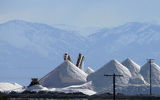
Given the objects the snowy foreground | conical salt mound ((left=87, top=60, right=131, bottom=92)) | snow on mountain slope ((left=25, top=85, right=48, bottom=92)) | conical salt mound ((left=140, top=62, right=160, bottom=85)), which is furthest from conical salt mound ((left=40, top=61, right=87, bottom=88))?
snow on mountain slope ((left=25, top=85, right=48, bottom=92))

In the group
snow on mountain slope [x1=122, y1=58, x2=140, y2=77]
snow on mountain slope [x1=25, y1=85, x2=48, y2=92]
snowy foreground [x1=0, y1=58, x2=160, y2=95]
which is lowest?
snow on mountain slope [x1=25, y1=85, x2=48, y2=92]

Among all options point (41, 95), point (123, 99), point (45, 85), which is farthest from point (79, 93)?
point (45, 85)

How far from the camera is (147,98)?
117 m

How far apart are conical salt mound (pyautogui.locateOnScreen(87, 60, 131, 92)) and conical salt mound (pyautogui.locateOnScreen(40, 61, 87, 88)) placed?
4508 millimetres

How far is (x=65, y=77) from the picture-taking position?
161625 mm

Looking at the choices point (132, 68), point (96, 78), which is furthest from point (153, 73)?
point (96, 78)

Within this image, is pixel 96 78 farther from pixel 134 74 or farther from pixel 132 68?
pixel 132 68

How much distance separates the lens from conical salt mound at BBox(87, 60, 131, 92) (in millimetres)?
157000

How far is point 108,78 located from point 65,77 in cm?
886

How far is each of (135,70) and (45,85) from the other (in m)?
Answer: 19.9

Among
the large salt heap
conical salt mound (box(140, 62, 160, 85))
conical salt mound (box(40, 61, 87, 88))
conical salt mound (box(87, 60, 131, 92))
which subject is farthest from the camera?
conical salt mound (box(140, 62, 160, 85))

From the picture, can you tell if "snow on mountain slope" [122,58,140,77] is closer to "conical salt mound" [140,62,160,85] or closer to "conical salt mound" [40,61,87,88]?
"conical salt mound" [140,62,160,85]

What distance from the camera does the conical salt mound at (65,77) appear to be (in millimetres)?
161750

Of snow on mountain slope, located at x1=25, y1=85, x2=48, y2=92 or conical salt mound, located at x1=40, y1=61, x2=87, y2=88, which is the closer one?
snow on mountain slope, located at x1=25, y1=85, x2=48, y2=92
